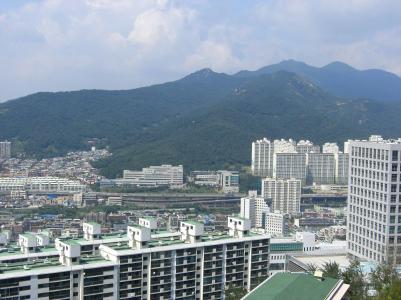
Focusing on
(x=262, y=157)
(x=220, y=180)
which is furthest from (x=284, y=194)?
(x=262, y=157)

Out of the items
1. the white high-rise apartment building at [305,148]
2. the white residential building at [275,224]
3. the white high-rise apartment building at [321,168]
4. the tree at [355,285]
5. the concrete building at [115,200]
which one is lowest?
the white residential building at [275,224]

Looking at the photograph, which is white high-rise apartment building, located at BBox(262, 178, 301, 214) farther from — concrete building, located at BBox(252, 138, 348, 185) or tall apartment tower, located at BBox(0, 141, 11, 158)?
tall apartment tower, located at BBox(0, 141, 11, 158)

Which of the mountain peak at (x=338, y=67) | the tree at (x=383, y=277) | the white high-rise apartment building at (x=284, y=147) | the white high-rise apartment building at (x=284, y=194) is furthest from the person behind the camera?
the mountain peak at (x=338, y=67)

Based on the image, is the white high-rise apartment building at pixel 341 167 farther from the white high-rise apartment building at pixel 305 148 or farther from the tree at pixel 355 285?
the tree at pixel 355 285

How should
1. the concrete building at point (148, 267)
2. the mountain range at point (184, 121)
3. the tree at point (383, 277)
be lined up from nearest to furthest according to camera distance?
the tree at point (383, 277) < the concrete building at point (148, 267) < the mountain range at point (184, 121)

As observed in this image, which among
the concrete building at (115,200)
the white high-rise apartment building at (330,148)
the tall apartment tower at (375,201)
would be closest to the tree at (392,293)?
the tall apartment tower at (375,201)

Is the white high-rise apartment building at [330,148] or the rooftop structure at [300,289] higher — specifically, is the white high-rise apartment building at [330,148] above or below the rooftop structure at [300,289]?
above

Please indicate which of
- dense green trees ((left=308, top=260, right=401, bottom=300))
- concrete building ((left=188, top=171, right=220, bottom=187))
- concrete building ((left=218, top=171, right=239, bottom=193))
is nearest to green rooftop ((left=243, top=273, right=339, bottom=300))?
dense green trees ((left=308, top=260, right=401, bottom=300))
